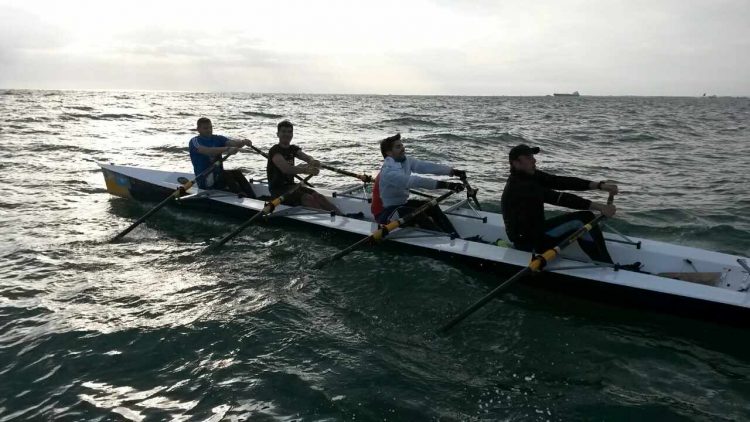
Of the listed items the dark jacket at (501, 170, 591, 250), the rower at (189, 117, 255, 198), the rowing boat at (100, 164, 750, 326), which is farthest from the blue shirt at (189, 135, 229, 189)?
the dark jacket at (501, 170, 591, 250)

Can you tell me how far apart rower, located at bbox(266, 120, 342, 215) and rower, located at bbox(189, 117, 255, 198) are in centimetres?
110

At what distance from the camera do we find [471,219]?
326 inches

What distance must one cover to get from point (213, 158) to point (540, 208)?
6.96 m

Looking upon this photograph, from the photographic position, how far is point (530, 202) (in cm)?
625

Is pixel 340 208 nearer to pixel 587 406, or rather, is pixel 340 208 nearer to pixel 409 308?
pixel 409 308

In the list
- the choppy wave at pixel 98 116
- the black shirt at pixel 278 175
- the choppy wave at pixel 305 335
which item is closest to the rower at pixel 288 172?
the black shirt at pixel 278 175

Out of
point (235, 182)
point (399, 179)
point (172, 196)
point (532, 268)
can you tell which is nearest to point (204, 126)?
point (235, 182)

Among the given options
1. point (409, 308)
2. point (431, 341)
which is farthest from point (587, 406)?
point (409, 308)

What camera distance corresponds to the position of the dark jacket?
6.21m

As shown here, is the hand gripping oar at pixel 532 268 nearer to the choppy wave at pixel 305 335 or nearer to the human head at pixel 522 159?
the choppy wave at pixel 305 335

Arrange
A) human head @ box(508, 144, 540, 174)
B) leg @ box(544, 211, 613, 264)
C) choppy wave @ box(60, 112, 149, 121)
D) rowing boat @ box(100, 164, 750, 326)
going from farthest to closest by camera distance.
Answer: choppy wave @ box(60, 112, 149, 121), leg @ box(544, 211, 613, 264), human head @ box(508, 144, 540, 174), rowing boat @ box(100, 164, 750, 326)

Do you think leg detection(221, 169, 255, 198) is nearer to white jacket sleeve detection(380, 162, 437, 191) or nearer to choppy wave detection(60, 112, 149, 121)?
white jacket sleeve detection(380, 162, 437, 191)

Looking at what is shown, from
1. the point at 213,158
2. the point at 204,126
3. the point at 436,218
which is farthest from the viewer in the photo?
the point at 213,158

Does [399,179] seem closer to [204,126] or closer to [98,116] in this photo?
[204,126]
